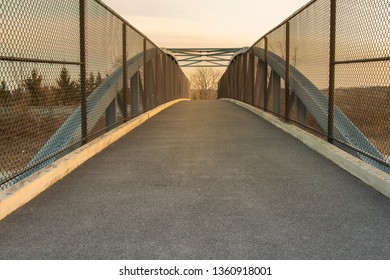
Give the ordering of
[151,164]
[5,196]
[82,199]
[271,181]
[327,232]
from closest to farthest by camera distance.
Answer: [327,232] → [5,196] → [82,199] → [271,181] → [151,164]

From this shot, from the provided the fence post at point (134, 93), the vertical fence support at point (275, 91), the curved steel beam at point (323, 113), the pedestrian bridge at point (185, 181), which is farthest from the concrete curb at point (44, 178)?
the vertical fence support at point (275, 91)

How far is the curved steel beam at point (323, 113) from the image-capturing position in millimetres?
7680

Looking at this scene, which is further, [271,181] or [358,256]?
[271,181]

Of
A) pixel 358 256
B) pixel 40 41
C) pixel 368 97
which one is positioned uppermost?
pixel 40 41

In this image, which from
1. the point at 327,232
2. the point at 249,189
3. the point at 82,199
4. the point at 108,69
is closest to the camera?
the point at 327,232

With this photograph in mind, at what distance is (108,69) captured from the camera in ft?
31.7

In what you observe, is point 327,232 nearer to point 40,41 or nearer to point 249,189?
point 249,189

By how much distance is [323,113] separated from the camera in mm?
9094

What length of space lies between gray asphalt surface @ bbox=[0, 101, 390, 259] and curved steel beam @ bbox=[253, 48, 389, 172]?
86cm

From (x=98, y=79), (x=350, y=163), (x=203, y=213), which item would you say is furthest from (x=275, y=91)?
(x=203, y=213)

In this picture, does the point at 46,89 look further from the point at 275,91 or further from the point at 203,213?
the point at 275,91

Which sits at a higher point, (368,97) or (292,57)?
(292,57)

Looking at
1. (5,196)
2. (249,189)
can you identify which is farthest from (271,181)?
(5,196)
